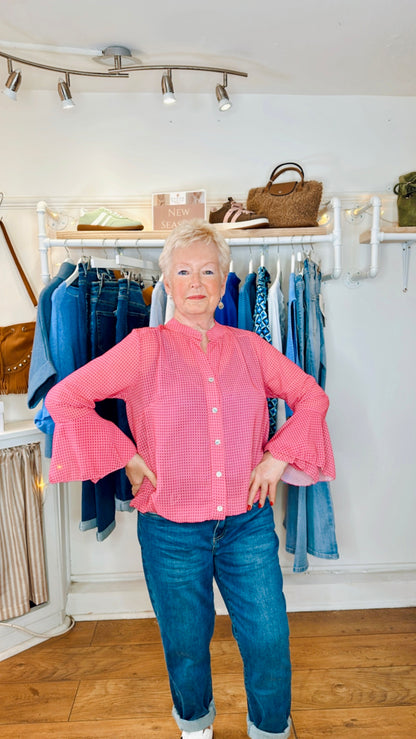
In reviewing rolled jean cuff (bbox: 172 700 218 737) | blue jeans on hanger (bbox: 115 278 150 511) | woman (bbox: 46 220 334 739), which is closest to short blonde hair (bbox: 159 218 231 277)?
woman (bbox: 46 220 334 739)

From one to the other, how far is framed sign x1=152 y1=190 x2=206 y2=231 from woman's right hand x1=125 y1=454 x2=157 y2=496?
1.14 meters

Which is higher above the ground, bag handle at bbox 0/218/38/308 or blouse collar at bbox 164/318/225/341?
bag handle at bbox 0/218/38/308

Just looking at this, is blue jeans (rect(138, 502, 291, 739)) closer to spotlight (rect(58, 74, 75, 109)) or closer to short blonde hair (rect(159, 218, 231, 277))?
short blonde hair (rect(159, 218, 231, 277))

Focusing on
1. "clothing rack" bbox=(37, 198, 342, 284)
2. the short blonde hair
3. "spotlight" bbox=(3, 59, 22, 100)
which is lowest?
the short blonde hair

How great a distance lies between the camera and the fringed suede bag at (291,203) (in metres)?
2.09

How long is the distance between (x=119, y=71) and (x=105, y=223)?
0.56 m

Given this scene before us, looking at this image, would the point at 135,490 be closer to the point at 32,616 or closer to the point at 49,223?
the point at 32,616

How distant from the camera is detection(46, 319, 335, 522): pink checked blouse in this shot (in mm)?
1469

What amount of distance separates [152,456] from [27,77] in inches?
68.3

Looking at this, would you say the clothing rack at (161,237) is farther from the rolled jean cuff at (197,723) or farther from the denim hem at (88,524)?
the rolled jean cuff at (197,723)

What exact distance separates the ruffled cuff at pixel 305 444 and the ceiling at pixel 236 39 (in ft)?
4.48

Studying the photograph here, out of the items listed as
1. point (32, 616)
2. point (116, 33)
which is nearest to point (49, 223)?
point (116, 33)

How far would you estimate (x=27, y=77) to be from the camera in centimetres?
215

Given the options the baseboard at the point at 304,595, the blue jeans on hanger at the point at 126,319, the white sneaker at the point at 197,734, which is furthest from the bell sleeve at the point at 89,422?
the baseboard at the point at 304,595
